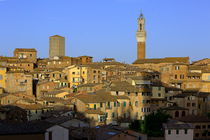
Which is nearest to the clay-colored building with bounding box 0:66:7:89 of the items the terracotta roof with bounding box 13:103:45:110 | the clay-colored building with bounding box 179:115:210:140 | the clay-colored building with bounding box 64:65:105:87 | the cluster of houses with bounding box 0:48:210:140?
the cluster of houses with bounding box 0:48:210:140

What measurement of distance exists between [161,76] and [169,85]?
539cm

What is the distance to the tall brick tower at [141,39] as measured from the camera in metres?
103

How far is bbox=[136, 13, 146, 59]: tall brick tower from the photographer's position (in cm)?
→ 10344

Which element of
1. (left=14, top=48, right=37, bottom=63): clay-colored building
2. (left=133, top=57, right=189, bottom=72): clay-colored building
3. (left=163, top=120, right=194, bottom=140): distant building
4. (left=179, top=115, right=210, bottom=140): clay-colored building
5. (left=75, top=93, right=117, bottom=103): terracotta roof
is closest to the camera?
(left=163, top=120, right=194, bottom=140): distant building

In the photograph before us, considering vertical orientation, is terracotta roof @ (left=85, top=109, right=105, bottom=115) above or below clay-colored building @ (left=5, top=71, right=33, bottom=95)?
below

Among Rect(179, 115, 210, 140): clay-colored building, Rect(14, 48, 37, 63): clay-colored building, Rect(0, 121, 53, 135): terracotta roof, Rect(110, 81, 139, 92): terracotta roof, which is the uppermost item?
Rect(14, 48, 37, 63): clay-colored building

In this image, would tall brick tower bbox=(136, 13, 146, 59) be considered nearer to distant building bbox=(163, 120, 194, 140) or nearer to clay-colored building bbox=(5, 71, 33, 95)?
clay-colored building bbox=(5, 71, 33, 95)

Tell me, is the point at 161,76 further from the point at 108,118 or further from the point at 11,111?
the point at 11,111

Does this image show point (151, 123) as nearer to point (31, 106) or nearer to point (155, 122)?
point (155, 122)

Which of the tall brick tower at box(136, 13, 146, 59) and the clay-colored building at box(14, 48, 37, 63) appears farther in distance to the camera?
the tall brick tower at box(136, 13, 146, 59)

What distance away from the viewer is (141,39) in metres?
105

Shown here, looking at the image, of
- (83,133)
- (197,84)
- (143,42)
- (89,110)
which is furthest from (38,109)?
(143,42)

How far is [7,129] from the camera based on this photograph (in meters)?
30.2

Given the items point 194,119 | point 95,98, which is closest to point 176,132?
point 194,119
